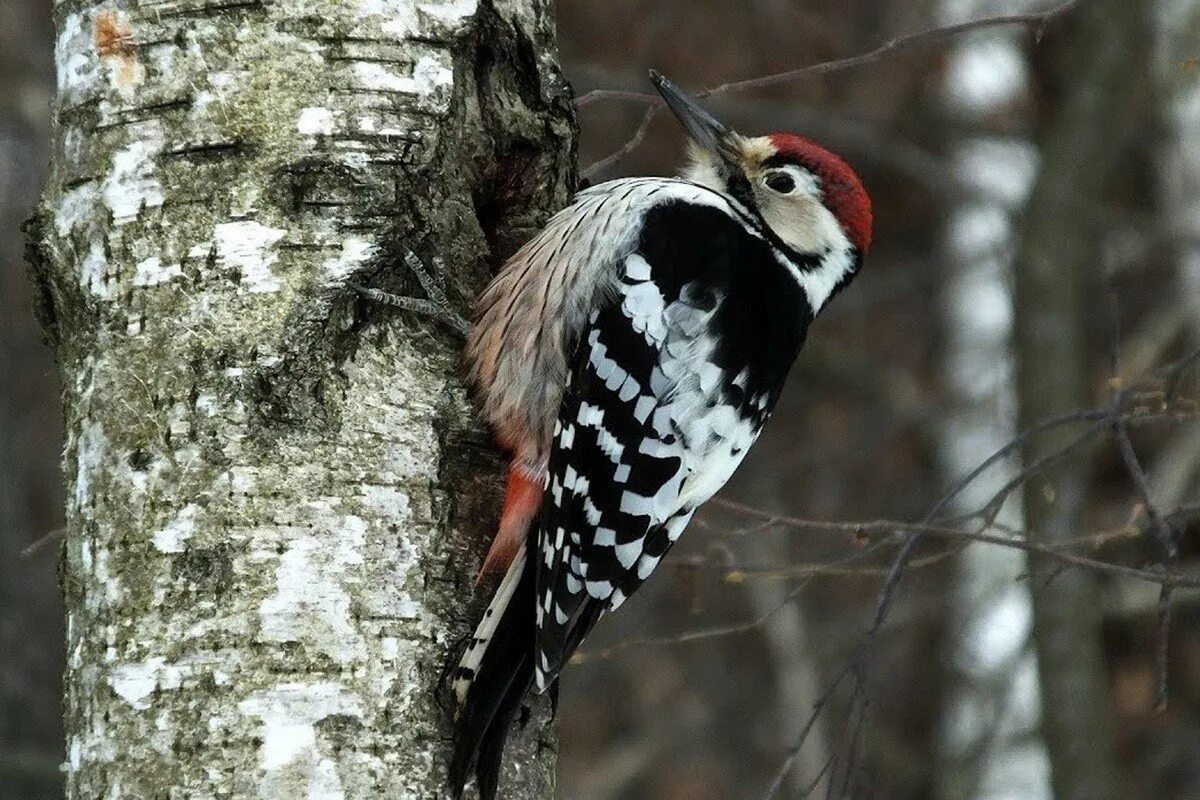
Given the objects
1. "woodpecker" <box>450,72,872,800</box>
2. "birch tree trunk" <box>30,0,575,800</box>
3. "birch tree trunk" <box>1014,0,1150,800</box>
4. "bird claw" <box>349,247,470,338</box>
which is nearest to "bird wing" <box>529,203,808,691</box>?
"woodpecker" <box>450,72,872,800</box>

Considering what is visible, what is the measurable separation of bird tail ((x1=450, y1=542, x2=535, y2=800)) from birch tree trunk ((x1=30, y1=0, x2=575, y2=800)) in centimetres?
4

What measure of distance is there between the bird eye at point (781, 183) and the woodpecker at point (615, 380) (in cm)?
5

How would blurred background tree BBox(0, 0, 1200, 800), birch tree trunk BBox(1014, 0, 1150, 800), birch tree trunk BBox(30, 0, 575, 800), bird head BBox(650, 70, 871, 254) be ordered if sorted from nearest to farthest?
birch tree trunk BBox(30, 0, 575, 800), bird head BBox(650, 70, 871, 254), birch tree trunk BBox(1014, 0, 1150, 800), blurred background tree BBox(0, 0, 1200, 800)

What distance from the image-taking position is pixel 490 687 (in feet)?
9.24

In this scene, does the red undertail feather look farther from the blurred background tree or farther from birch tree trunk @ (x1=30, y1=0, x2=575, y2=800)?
the blurred background tree

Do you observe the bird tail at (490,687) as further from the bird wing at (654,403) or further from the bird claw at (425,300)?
the bird claw at (425,300)

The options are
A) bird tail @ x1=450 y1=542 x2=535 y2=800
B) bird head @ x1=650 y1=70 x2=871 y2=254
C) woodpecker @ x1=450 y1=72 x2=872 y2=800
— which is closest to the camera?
bird tail @ x1=450 y1=542 x2=535 y2=800

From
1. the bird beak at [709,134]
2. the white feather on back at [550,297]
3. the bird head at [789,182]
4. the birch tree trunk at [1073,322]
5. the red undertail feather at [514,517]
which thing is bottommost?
the red undertail feather at [514,517]

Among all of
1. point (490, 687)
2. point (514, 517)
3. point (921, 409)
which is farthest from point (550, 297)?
point (921, 409)

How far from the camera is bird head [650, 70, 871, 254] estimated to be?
4117mm

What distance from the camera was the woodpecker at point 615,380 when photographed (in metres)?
3.12

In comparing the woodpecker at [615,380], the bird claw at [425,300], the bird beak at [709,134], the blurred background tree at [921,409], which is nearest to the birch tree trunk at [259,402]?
the bird claw at [425,300]

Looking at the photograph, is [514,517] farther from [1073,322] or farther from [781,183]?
[1073,322]

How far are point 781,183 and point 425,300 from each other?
139 centimetres
